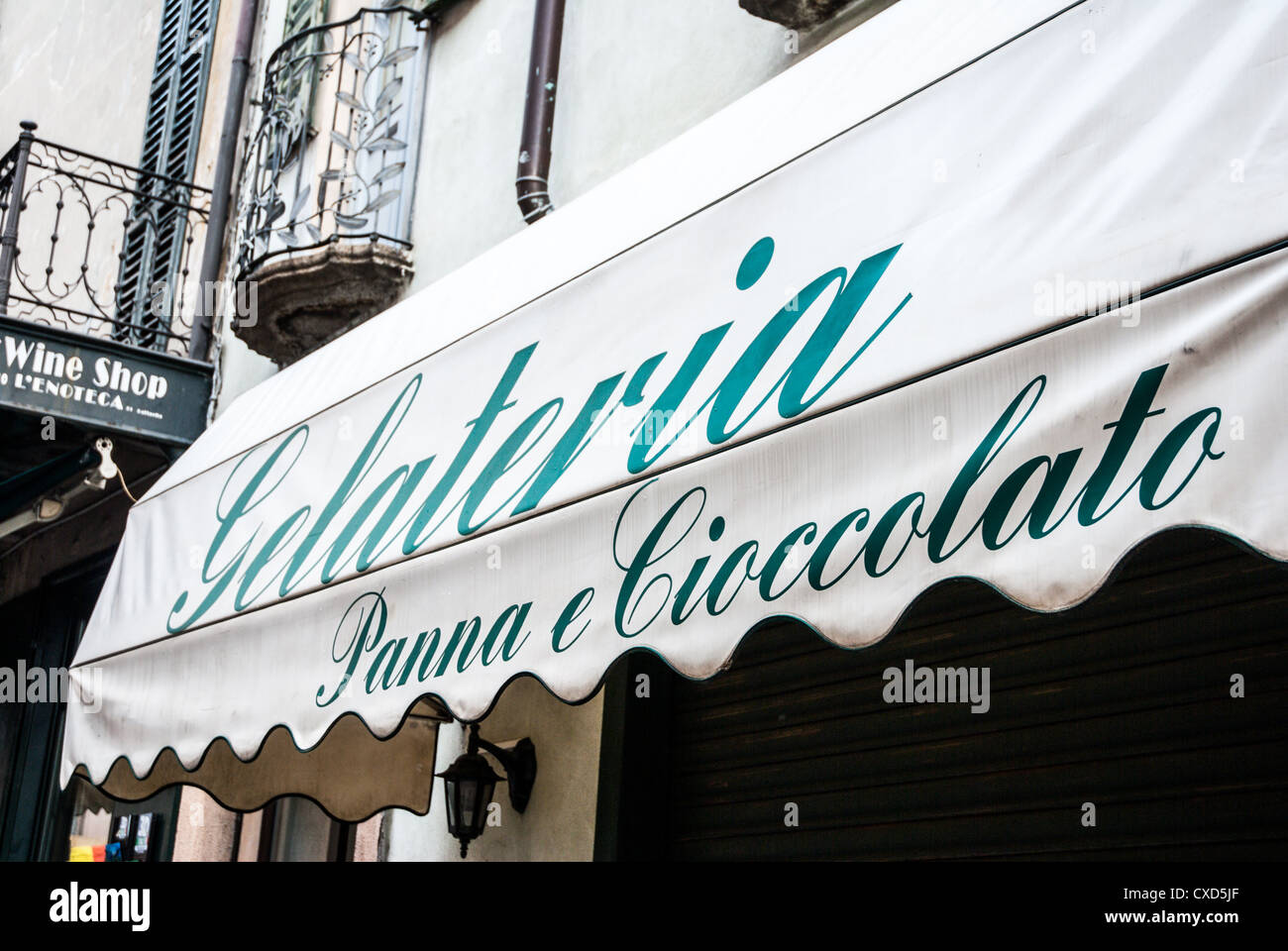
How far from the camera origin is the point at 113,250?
11.0 metres

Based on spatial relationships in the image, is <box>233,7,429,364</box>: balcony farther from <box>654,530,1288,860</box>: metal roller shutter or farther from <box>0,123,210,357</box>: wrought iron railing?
<box>654,530,1288,860</box>: metal roller shutter

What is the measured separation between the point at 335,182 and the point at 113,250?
4.38 m

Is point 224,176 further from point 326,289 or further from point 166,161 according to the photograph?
point 326,289

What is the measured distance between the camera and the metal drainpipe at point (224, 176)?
29.7ft

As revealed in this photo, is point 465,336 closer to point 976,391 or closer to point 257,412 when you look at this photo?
point 257,412

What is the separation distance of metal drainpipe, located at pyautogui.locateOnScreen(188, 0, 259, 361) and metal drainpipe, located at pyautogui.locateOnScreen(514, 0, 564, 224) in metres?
3.46

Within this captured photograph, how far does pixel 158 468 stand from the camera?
30.3 feet

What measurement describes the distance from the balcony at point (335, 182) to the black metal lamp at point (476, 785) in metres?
2.75

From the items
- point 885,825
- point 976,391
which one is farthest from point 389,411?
point 976,391

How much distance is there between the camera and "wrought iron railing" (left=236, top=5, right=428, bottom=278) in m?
7.24
